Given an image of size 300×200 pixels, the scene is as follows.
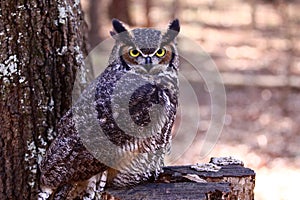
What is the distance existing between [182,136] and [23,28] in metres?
5.47

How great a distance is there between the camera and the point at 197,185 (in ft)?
9.07

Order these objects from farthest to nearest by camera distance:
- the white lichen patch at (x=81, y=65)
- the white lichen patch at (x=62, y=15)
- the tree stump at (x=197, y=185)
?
the white lichen patch at (x=81, y=65) → the white lichen patch at (x=62, y=15) → the tree stump at (x=197, y=185)

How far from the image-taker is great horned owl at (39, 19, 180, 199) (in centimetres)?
283

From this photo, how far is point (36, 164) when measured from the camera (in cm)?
328

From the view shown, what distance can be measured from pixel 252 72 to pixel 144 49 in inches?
358

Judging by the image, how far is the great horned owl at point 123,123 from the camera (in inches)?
111

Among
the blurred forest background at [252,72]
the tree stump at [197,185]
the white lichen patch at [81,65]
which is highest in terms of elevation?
the blurred forest background at [252,72]

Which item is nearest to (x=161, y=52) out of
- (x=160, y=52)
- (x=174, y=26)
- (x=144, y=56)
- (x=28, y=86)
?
(x=160, y=52)

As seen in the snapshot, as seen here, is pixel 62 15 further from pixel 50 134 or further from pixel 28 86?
pixel 50 134

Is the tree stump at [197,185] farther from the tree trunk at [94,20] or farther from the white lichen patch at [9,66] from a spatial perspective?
the tree trunk at [94,20]

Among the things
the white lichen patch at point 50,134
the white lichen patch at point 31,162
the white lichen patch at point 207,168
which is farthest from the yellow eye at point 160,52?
the white lichen patch at point 31,162

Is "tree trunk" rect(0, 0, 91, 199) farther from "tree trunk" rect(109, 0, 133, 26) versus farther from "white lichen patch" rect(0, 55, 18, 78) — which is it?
"tree trunk" rect(109, 0, 133, 26)

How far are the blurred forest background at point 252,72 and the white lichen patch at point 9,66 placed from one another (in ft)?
11.2

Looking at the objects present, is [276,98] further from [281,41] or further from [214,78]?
[281,41]
